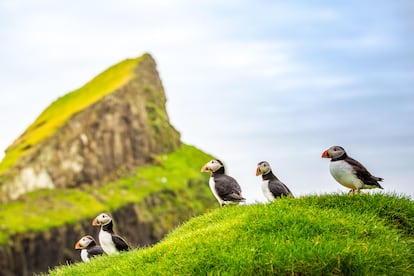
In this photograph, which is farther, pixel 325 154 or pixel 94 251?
pixel 94 251

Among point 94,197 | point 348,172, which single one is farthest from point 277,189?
point 94,197

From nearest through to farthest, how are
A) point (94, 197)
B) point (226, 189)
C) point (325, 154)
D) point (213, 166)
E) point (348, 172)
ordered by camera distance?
1. point (348, 172)
2. point (325, 154)
3. point (226, 189)
4. point (213, 166)
5. point (94, 197)

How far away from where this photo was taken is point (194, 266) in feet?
46.0

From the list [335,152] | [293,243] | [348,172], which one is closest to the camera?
[293,243]

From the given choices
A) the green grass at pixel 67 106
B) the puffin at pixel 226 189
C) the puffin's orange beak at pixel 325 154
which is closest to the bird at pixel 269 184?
the puffin at pixel 226 189

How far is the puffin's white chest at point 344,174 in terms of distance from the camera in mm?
16656

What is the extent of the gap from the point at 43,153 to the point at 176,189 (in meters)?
12.5

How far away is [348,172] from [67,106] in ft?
185

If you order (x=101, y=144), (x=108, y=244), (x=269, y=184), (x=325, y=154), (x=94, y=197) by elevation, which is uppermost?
(x=101, y=144)

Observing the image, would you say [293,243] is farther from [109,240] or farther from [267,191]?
[109,240]

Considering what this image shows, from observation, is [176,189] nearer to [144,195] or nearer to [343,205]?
[144,195]

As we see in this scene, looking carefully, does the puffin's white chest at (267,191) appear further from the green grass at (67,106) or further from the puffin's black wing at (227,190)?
the green grass at (67,106)

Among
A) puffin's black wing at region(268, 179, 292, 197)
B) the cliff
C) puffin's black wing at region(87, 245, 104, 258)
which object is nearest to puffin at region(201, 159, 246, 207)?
puffin's black wing at region(268, 179, 292, 197)

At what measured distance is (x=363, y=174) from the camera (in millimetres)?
16750
